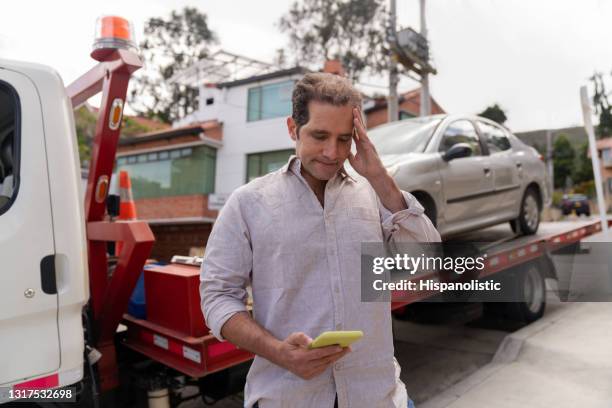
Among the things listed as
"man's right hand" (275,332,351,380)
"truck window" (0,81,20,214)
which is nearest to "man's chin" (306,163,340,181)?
"man's right hand" (275,332,351,380)

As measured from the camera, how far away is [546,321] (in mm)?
4848

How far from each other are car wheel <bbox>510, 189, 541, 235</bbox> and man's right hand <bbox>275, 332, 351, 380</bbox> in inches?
188

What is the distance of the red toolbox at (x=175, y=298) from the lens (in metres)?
2.49

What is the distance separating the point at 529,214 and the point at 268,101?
13.1 meters

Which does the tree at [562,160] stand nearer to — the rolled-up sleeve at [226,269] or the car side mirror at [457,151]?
the car side mirror at [457,151]

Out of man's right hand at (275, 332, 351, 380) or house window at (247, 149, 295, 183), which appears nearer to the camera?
man's right hand at (275, 332, 351, 380)

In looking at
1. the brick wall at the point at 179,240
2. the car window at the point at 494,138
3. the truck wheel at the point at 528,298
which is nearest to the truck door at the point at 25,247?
the car window at the point at 494,138

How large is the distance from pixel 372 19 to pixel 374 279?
20187mm

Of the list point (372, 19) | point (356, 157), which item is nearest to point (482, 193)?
point (356, 157)

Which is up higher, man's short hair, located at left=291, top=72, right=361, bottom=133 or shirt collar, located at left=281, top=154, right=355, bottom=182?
man's short hair, located at left=291, top=72, right=361, bottom=133

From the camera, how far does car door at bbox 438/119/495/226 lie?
169 inches

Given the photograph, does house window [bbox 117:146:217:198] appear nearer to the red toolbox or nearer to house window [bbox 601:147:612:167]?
house window [bbox 601:147:612:167]

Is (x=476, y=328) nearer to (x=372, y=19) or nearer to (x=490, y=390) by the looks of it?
(x=490, y=390)

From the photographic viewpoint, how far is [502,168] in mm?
5090
